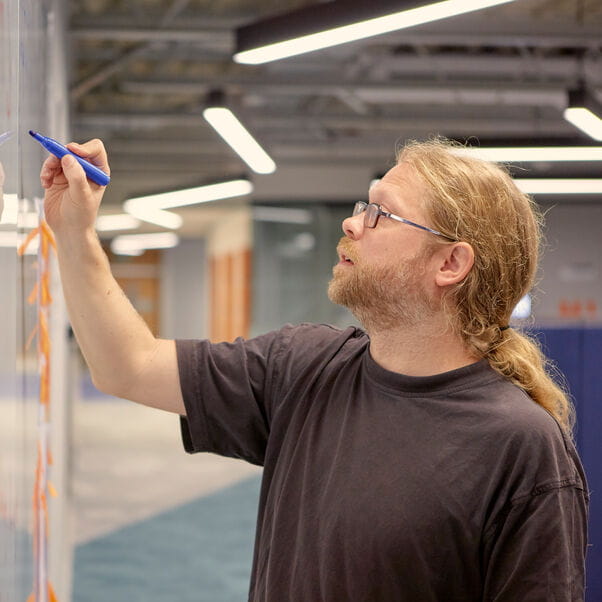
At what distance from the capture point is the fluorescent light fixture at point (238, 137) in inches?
183

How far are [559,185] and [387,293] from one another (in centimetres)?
539

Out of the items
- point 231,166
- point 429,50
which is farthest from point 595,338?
point 231,166

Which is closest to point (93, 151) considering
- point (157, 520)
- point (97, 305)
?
point (97, 305)

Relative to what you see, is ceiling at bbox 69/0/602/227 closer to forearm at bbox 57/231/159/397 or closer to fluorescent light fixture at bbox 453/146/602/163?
fluorescent light fixture at bbox 453/146/602/163

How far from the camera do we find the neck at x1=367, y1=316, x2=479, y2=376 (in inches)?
57.8

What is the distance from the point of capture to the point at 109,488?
701cm

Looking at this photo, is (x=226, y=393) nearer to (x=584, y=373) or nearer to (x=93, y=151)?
(x=93, y=151)

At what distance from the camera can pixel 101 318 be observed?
1507 millimetres

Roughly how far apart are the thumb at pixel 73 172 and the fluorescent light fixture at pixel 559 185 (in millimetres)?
5442

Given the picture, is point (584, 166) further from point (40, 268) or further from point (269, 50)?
point (40, 268)

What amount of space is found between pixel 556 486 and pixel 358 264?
52 centimetres

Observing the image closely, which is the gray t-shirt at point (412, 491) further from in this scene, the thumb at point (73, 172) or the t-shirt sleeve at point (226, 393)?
the thumb at point (73, 172)

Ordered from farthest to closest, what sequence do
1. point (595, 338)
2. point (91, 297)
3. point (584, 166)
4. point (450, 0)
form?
point (584, 166) → point (595, 338) → point (450, 0) → point (91, 297)

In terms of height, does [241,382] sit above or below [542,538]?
above
